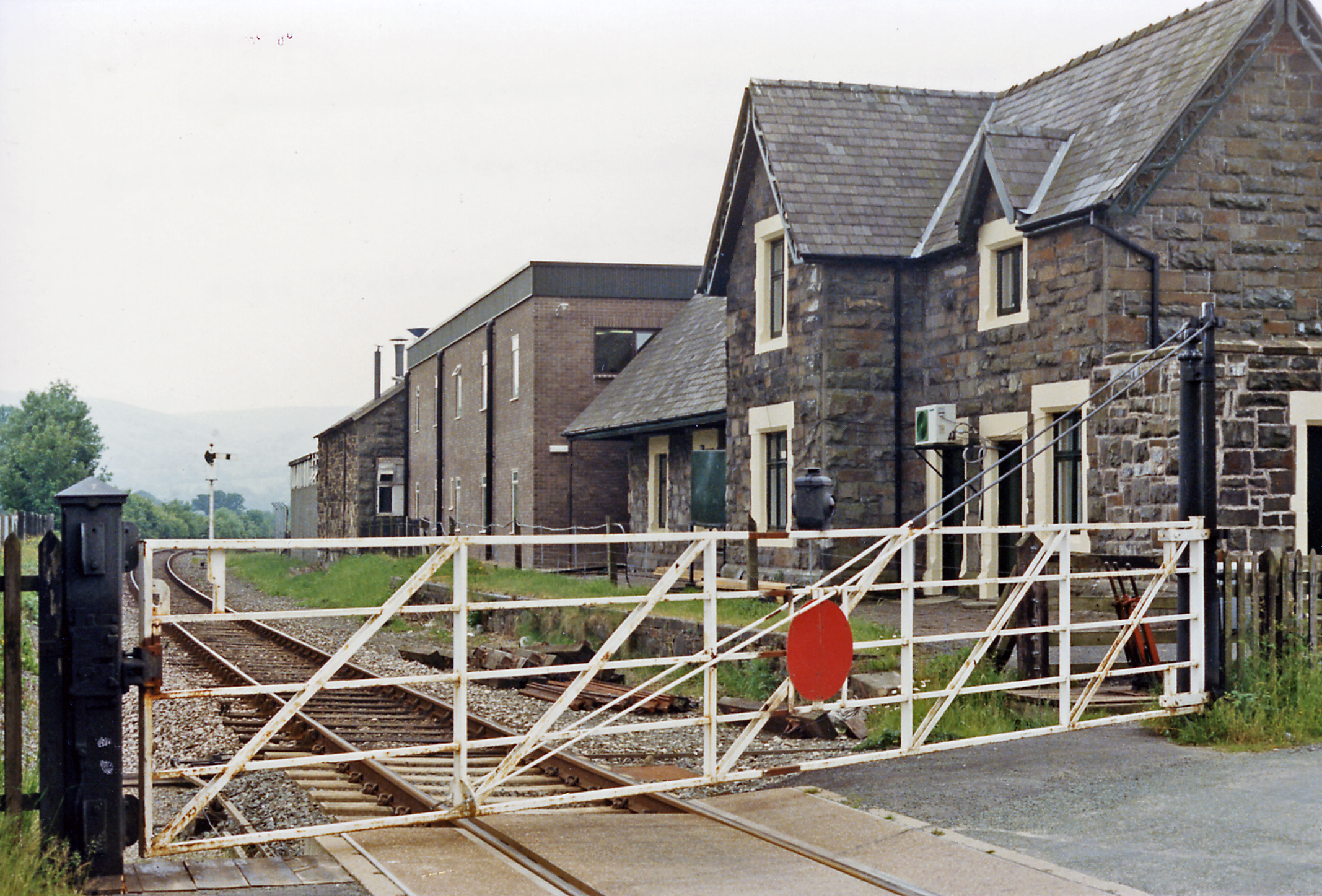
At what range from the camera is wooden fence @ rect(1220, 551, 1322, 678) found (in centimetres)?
961

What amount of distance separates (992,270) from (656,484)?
11223 mm

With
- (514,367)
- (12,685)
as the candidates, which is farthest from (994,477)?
(514,367)

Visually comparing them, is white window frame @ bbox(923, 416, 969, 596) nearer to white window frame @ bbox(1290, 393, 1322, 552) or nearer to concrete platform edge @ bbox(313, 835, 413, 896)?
white window frame @ bbox(1290, 393, 1322, 552)

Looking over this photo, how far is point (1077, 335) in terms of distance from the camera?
1553 centimetres

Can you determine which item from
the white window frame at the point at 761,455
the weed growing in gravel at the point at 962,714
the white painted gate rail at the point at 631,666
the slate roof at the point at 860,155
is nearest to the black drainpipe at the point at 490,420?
the white window frame at the point at 761,455

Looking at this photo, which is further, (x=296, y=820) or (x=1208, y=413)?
(x=1208, y=413)

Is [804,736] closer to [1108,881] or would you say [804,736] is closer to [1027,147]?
[1108,881]

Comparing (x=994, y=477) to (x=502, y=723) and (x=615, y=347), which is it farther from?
(x=615, y=347)

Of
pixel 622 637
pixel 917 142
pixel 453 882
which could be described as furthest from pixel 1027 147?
pixel 453 882

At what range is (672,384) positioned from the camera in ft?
89.6

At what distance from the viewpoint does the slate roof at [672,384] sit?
24.8m

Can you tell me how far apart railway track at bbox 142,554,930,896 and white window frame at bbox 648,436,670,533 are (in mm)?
11183

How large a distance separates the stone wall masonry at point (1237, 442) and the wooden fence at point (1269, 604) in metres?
2.77

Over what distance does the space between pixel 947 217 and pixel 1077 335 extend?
3614 millimetres
